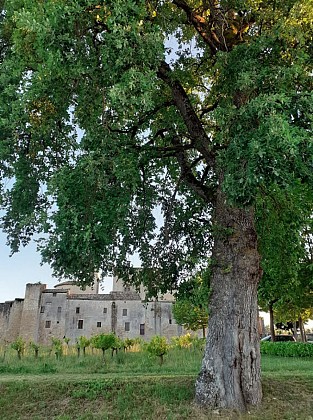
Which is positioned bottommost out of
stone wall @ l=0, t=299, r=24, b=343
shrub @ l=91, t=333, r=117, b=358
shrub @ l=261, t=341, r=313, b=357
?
shrub @ l=261, t=341, r=313, b=357

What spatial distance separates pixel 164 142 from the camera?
10719mm

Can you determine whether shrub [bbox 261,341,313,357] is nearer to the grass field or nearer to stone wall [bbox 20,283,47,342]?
the grass field

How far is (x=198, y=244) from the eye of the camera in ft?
35.1

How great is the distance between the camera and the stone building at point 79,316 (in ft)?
115

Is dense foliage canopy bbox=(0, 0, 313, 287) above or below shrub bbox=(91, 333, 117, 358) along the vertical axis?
above

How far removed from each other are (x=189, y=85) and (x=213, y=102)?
31.6 inches

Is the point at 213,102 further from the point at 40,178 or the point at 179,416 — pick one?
the point at 179,416

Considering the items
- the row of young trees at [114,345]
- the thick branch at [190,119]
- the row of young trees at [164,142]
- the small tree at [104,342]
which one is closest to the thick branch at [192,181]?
the row of young trees at [164,142]

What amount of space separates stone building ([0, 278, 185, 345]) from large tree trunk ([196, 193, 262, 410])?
95.5 feet

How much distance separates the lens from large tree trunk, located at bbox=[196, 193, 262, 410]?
6980 millimetres

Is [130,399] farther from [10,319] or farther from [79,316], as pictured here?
[79,316]

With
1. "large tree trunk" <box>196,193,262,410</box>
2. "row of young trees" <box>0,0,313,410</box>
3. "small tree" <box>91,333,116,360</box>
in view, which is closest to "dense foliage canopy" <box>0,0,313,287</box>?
"row of young trees" <box>0,0,313,410</box>

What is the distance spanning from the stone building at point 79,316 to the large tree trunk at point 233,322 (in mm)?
29093

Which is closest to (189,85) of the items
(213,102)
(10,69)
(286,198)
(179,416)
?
(213,102)
